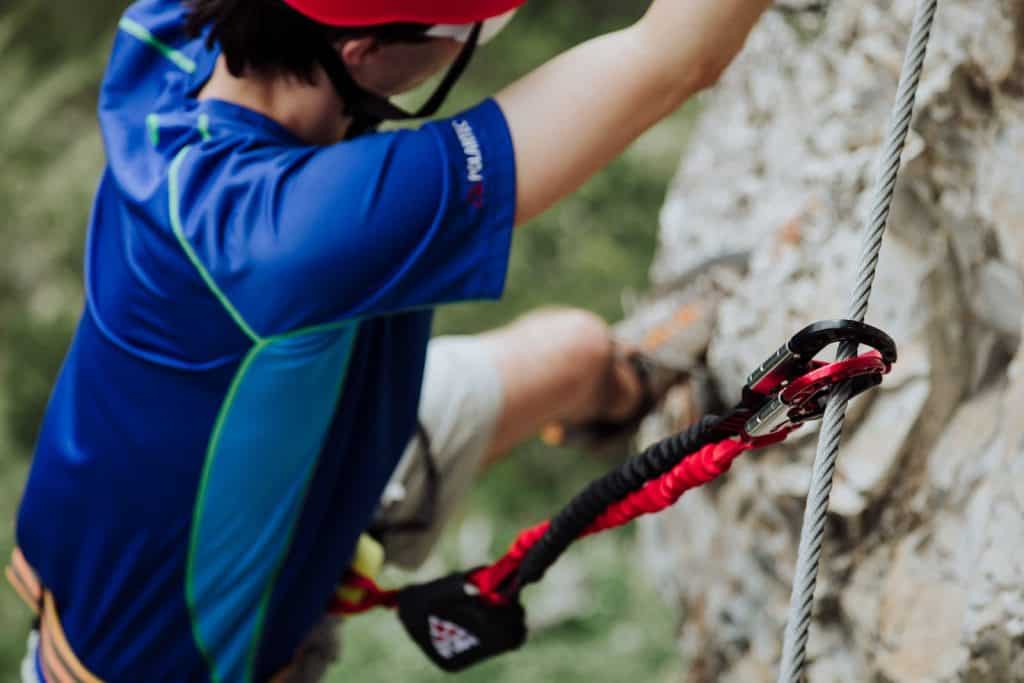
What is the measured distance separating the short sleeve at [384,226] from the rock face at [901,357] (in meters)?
0.61

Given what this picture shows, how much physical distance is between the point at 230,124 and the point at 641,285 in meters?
2.72

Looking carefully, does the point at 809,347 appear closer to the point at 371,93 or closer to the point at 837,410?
the point at 837,410

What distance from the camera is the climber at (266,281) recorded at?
1174mm

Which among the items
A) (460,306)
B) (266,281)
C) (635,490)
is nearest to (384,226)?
(266,281)

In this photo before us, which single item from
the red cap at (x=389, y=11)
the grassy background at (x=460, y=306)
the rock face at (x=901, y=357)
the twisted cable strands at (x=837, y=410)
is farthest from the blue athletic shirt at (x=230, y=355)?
the grassy background at (x=460, y=306)

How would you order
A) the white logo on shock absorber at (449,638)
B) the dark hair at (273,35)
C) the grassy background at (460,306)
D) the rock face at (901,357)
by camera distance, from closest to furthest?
the dark hair at (273,35)
the rock face at (901,357)
the white logo on shock absorber at (449,638)
the grassy background at (460,306)

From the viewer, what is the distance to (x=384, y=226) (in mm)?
1157

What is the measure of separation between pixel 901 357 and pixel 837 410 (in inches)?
23.6

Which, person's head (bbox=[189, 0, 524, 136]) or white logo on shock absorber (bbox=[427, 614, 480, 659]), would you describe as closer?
person's head (bbox=[189, 0, 524, 136])

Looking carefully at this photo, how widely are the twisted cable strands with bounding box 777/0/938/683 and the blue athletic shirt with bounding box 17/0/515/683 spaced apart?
0.37 meters

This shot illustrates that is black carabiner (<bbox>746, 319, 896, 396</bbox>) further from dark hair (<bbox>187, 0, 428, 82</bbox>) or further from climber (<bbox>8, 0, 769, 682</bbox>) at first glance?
dark hair (<bbox>187, 0, 428, 82</bbox>)

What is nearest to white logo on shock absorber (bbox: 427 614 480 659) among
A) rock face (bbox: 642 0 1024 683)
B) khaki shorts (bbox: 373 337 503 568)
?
khaki shorts (bbox: 373 337 503 568)

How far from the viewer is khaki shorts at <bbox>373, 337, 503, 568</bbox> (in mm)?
1896

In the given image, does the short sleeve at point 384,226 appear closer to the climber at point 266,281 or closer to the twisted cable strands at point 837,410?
the climber at point 266,281
